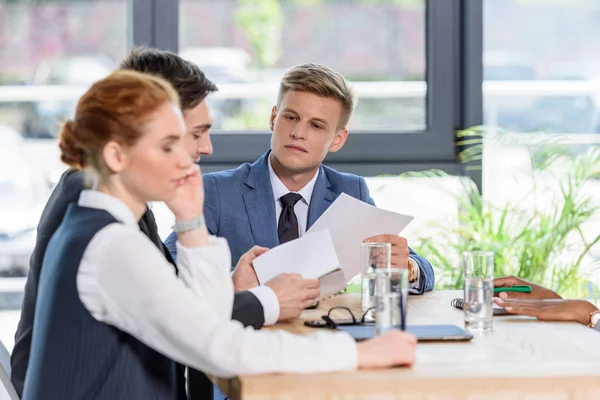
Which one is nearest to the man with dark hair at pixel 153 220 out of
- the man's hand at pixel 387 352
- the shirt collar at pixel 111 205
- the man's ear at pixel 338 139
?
the shirt collar at pixel 111 205

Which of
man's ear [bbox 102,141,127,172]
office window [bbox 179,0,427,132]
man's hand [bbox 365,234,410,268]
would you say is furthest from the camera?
office window [bbox 179,0,427,132]

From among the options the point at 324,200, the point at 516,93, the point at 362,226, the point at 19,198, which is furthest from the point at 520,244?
the point at 19,198

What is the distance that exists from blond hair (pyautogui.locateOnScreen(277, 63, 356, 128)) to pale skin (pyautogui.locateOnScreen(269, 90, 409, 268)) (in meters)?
0.01

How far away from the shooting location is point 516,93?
425 centimetres

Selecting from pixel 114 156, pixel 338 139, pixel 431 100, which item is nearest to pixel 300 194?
pixel 338 139

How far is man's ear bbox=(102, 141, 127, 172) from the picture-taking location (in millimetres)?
1621

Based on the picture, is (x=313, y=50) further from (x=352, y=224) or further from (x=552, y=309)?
(x=552, y=309)

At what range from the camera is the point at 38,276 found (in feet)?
6.60

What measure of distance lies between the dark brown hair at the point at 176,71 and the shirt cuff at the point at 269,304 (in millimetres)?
471

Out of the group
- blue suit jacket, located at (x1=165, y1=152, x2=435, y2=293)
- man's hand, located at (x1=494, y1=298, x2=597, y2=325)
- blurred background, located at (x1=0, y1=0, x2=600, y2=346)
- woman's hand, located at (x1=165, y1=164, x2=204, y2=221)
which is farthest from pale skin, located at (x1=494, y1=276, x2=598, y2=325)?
blurred background, located at (x1=0, y1=0, x2=600, y2=346)

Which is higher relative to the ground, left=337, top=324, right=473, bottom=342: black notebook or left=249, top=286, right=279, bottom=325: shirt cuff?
left=249, top=286, right=279, bottom=325: shirt cuff

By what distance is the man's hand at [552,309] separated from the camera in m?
2.10

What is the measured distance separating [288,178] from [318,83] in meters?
0.29

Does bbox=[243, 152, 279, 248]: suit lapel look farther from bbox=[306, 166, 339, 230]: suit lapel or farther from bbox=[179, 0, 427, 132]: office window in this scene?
bbox=[179, 0, 427, 132]: office window
